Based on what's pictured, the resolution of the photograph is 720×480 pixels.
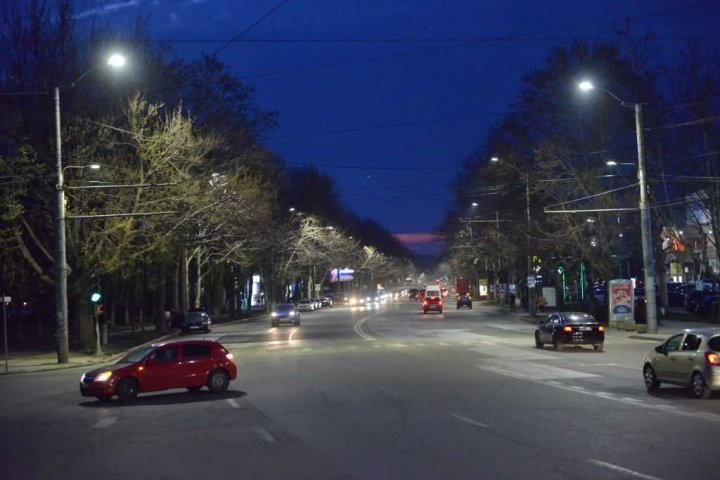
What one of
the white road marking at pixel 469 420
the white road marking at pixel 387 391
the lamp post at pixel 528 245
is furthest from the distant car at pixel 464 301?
the white road marking at pixel 469 420

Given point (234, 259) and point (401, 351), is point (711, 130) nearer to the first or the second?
point (401, 351)

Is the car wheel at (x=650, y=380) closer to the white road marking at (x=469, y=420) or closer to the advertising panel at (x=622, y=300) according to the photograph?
the white road marking at (x=469, y=420)

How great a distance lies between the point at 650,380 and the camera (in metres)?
20.1

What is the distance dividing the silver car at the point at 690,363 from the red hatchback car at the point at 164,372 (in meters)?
9.80

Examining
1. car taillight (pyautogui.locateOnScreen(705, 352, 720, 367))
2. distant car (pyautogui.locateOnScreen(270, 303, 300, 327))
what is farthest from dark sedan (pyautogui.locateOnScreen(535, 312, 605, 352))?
distant car (pyautogui.locateOnScreen(270, 303, 300, 327))

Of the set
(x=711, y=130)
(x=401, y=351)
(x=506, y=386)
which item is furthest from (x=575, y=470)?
(x=711, y=130)

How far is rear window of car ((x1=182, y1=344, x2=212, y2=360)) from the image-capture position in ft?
71.6

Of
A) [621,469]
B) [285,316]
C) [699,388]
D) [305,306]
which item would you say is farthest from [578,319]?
[305,306]

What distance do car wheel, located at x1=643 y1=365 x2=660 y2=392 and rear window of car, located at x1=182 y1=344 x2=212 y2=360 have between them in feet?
33.1

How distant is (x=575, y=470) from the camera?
1083cm

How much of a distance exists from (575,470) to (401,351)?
24.6 meters

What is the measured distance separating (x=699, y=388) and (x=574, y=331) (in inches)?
655

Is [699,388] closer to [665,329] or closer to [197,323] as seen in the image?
[665,329]

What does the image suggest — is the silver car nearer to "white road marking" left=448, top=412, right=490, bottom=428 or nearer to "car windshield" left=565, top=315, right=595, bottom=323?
"white road marking" left=448, top=412, right=490, bottom=428
